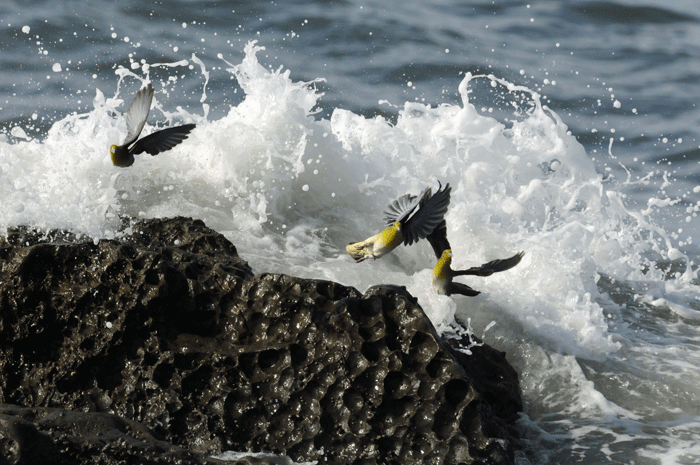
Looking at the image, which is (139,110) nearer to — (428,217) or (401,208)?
(401,208)

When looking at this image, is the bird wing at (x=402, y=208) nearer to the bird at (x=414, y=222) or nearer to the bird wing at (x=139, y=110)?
the bird at (x=414, y=222)

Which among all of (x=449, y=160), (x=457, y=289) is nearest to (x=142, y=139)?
(x=457, y=289)

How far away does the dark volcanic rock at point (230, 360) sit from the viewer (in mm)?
2678

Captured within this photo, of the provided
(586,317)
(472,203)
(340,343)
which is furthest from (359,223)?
(340,343)

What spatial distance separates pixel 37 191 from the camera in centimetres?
383

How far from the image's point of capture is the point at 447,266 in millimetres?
3359

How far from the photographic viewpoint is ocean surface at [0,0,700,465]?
3.79 metres

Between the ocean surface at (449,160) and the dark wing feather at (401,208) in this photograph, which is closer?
the dark wing feather at (401,208)

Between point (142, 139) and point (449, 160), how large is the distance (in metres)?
2.88

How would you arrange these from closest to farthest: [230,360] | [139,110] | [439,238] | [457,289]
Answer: [230,360] → [439,238] → [457,289] → [139,110]

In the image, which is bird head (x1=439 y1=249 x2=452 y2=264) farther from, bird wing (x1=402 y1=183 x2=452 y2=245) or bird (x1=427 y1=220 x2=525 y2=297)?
bird wing (x1=402 y1=183 x2=452 y2=245)

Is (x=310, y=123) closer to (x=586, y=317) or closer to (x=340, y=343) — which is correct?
(x=586, y=317)

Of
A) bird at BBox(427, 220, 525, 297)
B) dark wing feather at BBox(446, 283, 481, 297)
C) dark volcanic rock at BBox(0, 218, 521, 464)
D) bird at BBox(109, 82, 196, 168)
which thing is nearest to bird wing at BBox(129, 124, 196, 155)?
bird at BBox(109, 82, 196, 168)

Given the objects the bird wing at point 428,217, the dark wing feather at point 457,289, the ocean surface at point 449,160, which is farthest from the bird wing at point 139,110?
the dark wing feather at point 457,289
